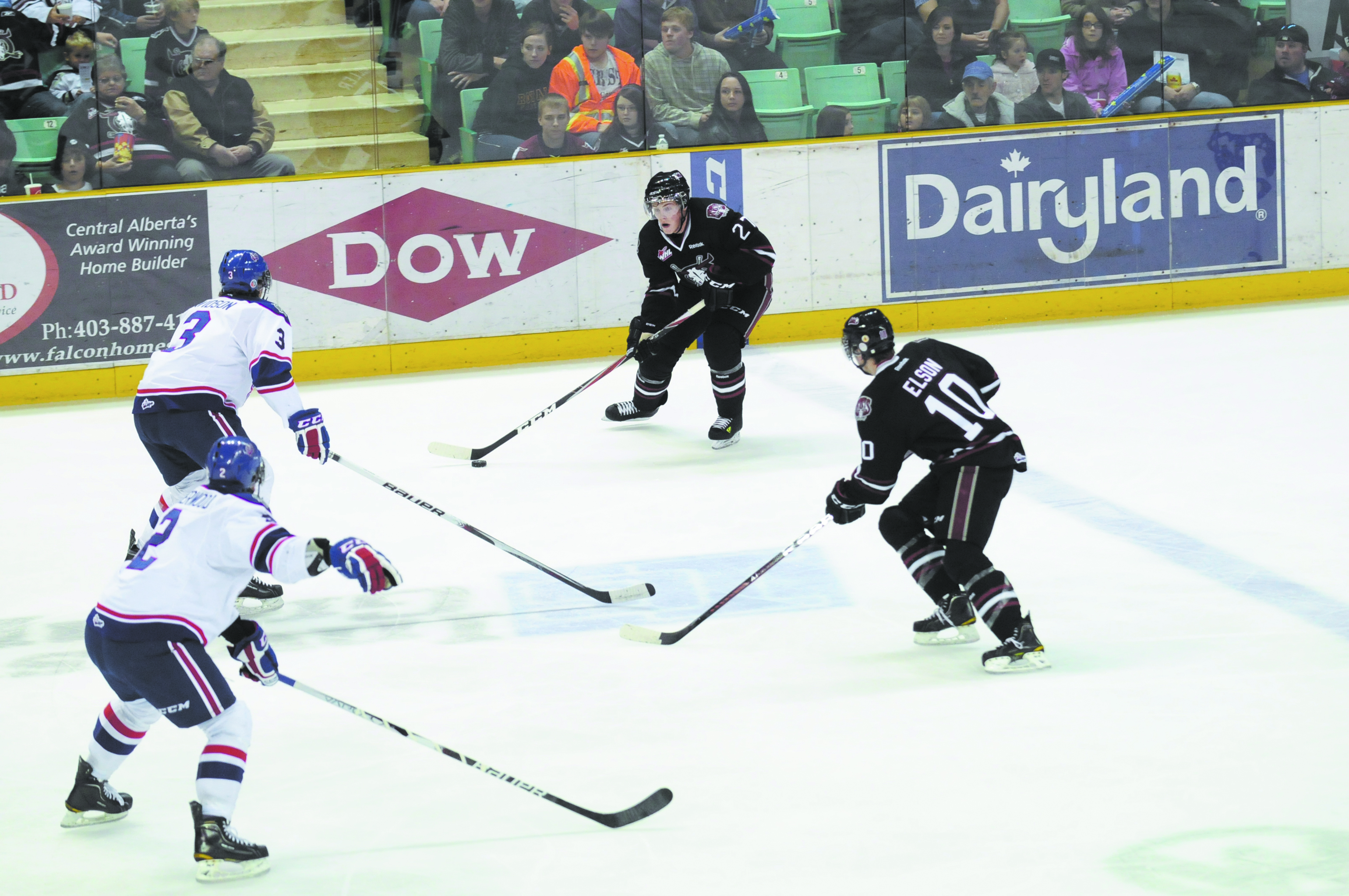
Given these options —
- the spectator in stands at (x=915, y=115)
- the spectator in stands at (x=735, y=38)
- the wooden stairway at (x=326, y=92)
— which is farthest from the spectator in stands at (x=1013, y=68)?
the wooden stairway at (x=326, y=92)

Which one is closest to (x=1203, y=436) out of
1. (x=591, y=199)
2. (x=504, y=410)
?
(x=504, y=410)

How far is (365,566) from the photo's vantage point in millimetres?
2916

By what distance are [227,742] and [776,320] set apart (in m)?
6.56

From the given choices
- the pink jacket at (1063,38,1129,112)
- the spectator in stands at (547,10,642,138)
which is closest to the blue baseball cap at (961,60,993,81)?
the pink jacket at (1063,38,1129,112)

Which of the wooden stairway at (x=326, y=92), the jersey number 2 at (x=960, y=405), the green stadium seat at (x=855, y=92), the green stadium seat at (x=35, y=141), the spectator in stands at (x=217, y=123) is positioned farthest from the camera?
the green stadium seat at (x=855, y=92)

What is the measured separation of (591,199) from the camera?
8883 mm

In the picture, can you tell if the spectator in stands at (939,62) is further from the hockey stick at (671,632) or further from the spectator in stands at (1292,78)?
the hockey stick at (671,632)

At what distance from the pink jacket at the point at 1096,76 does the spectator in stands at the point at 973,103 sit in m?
0.50

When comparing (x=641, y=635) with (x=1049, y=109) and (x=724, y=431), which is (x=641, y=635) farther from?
(x=1049, y=109)

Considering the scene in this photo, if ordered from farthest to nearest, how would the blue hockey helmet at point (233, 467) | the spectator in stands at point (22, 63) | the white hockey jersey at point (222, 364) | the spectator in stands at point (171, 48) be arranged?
the spectator in stands at point (171, 48), the spectator in stands at point (22, 63), the white hockey jersey at point (222, 364), the blue hockey helmet at point (233, 467)

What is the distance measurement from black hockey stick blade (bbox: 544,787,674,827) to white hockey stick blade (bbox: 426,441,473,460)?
3573 mm

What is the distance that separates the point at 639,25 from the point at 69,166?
319 centimetres

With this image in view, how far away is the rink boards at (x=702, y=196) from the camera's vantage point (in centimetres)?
827

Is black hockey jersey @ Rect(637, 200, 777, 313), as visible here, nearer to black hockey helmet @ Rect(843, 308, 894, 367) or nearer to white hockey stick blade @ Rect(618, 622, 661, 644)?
white hockey stick blade @ Rect(618, 622, 661, 644)
